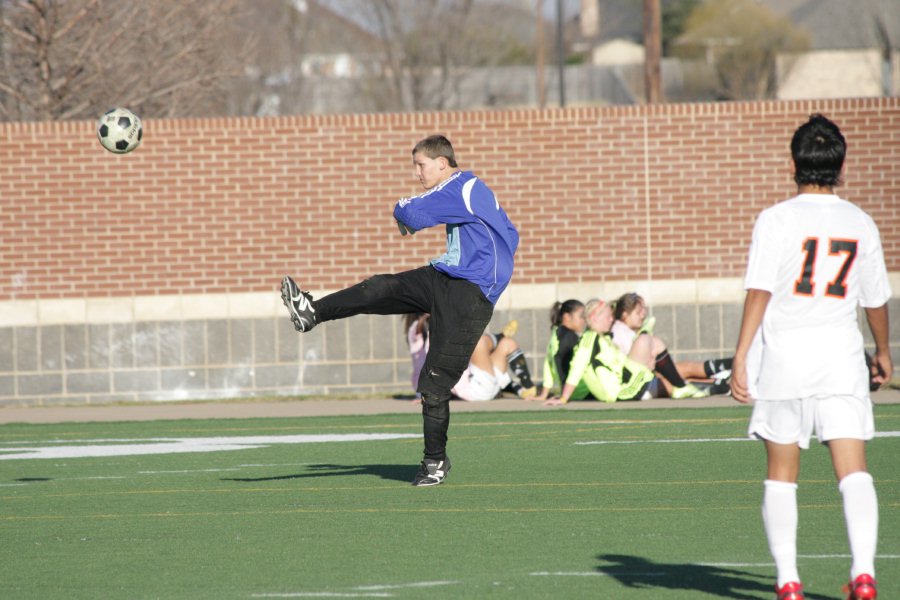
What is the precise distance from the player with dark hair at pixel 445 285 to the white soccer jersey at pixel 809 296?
323 centimetres

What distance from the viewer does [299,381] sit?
17547 millimetres

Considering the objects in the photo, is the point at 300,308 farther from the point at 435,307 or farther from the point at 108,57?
the point at 108,57

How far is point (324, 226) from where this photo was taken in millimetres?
17531

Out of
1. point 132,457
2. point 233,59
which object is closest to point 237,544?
point 132,457

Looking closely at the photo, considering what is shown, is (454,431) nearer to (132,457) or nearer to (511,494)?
(132,457)

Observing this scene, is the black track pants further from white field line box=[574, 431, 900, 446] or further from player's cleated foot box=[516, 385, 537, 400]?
player's cleated foot box=[516, 385, 537, 400]

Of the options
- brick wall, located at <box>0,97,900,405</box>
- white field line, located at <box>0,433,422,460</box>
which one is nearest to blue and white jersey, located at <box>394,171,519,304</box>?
white field line, located at <box>0,433,422,460</box>

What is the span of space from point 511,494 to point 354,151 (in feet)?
31.7

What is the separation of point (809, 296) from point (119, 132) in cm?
914

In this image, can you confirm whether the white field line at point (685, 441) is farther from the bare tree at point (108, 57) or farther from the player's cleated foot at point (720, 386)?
the bare tree at point (108, 57)

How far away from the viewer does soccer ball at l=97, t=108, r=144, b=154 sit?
42.9 feet

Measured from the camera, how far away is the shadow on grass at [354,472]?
377 inches

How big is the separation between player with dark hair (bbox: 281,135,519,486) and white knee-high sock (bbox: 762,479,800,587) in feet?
11.1

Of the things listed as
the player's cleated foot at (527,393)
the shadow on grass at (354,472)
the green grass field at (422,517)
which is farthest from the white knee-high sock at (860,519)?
Answer: the player's cleated foot at (527,393)
